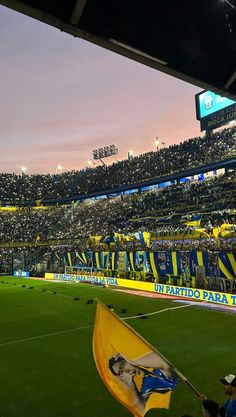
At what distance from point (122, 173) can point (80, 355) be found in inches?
2211

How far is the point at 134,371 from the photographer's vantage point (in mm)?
5855

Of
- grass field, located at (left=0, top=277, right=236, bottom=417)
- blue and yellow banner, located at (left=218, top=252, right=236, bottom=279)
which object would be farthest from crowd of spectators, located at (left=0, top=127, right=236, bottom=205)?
grass field, located at (left=0, top=277, right=236, bottom=417)

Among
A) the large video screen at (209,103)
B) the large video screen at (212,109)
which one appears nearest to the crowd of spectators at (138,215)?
the large video screen at (212,109)

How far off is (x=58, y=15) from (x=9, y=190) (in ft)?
245

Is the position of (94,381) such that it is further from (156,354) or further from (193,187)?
(193,187)

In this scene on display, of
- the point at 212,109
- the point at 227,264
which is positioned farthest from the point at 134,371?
the point at 212,109

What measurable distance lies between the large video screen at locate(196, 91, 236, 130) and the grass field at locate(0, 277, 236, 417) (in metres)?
18.7

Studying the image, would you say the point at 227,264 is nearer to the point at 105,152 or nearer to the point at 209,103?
the point at 209,103

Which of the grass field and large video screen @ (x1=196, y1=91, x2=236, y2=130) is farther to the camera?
large video screen @ (x1=196, y1=91, x2=236, y2=130)

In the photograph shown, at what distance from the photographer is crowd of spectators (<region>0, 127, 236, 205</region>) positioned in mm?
53281

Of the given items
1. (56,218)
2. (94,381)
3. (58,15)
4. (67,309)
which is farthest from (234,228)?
(56,218)

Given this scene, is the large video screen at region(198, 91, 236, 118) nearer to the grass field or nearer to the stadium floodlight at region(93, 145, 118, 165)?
the grass field

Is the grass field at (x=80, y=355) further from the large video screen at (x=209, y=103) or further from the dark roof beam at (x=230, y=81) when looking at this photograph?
the large video screen at (x=209, y=103)

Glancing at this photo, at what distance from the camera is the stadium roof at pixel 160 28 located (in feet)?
13.1
